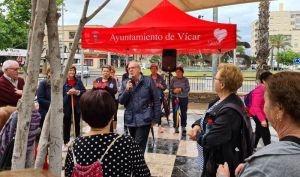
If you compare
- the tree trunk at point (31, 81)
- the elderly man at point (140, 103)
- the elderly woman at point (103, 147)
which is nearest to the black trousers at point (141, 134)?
the elderly man at point (140, 103)

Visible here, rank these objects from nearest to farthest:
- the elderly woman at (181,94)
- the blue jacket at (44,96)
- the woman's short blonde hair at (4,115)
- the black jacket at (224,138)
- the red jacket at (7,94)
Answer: the black jacket at (224,138) < the woman's short blonde hair at (4,115) < the red jacket at (7,94) < the blue jacket at (44,96) < the elderly woman at (181,94)

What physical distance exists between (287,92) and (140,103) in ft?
10.7

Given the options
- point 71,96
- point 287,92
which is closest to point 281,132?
point 287,92

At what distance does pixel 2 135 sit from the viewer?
2639mm

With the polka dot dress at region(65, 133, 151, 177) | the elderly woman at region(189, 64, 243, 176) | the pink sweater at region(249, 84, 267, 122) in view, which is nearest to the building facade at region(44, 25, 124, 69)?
the polka dot dress at region(65, 133, 151, 177)

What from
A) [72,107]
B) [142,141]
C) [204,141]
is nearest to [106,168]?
[204,141]

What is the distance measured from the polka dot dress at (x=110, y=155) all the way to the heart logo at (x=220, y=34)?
158 inches

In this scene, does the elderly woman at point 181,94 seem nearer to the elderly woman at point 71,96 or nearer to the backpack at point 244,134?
the elderly woman at point 71,96

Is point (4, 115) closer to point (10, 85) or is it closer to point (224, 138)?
point (10, 85)

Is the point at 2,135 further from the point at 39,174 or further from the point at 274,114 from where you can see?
the point at 274,114

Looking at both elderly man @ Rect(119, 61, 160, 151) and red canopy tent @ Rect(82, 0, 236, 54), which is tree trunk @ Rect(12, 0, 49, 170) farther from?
red canopy tent @ Rect(82, 0, 236, 54)

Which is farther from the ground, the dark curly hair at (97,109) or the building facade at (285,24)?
the building facade at (285,24)

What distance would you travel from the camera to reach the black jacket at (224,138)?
2615 millimetres

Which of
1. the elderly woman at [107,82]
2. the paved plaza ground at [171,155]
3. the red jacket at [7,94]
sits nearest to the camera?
the red jacket at [7,94]
